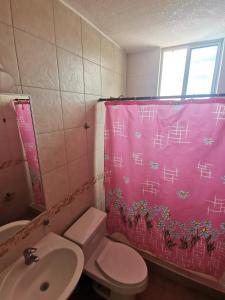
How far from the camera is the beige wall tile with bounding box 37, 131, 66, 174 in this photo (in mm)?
1042

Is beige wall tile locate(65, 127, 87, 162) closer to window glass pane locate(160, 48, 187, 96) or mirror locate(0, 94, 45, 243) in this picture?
mirror locate(0, 94, 45, 243)

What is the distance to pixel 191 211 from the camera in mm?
1231

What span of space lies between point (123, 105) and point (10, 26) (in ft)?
2.81

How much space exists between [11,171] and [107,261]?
1078mm

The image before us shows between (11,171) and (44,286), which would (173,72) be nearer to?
(11,171)

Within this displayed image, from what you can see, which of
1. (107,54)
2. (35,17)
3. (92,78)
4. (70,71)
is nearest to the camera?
(35,17)

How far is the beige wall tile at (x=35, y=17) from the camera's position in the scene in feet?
2.66

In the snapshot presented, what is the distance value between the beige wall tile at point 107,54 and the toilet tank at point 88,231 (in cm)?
151

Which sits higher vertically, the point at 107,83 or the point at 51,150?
the point at 107,83

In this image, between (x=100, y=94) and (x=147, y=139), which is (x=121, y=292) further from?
(x=100, y=94)

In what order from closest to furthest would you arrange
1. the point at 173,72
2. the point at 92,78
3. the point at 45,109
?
the point at 45,109 < the point at 92,78 < the point at 173,72

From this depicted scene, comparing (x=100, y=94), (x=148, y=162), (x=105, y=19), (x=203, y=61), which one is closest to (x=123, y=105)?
(x=100, y=94)

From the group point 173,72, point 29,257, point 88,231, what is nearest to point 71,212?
point 88,231

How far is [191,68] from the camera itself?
179cm
